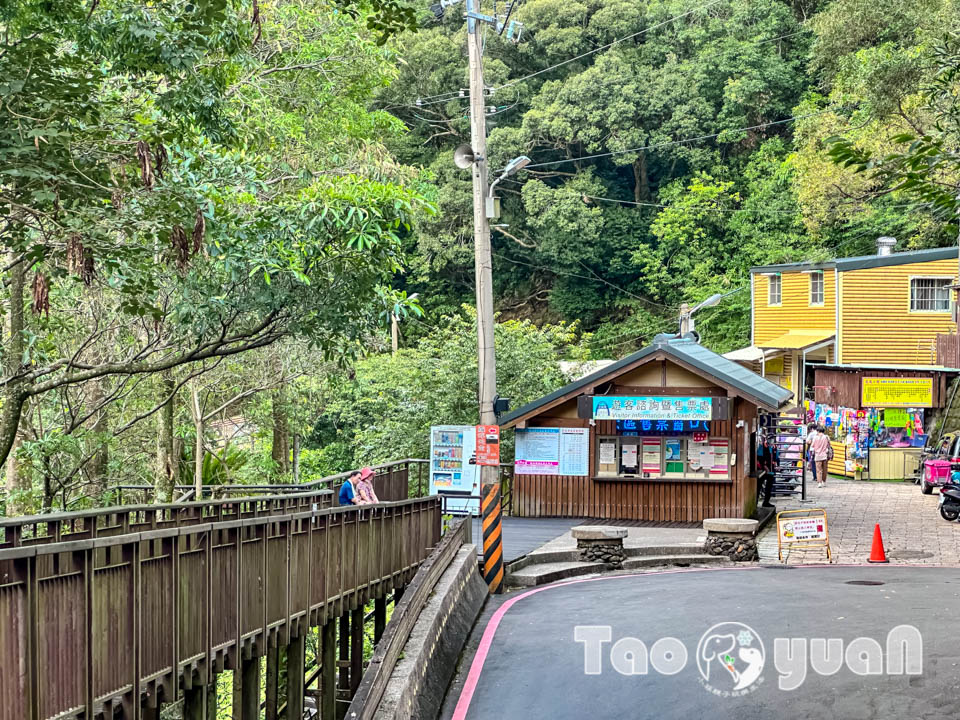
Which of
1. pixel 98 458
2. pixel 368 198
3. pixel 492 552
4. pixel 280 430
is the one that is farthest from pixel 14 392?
pixel 280 430

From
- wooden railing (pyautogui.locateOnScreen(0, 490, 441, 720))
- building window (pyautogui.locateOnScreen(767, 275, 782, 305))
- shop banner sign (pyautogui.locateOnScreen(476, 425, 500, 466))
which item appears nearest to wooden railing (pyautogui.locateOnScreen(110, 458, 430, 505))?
shop banner sign (pyautogui.locateOnScreen(476, 425, 500, 466))

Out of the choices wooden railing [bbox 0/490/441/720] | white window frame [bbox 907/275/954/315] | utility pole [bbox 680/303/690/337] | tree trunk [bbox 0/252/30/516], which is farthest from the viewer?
white window frame [bbox 907/275/954/315]

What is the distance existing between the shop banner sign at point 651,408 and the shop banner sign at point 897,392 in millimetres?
14760

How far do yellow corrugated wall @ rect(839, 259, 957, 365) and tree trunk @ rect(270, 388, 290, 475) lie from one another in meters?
20.1

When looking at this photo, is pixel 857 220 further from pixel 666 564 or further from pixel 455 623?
pixel 455 623

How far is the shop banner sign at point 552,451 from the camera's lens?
25016 millimetres

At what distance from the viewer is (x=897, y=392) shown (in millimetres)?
35969

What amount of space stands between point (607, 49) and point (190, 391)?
37840mm

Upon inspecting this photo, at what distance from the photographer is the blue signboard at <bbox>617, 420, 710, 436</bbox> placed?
2441 centimetres

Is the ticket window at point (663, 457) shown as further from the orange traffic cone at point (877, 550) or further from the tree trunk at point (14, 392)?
the tree trunk at point (14, 392)

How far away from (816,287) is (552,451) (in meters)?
23.7

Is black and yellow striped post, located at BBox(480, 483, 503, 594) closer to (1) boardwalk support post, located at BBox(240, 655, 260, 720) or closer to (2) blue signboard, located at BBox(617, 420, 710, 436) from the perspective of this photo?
(1) boardwalk support post, located at BBox(240, 655, 260, 720)

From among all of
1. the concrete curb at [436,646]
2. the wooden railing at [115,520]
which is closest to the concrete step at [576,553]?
the concrete curb at [436,646]

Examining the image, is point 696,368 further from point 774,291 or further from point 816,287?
point 774,291
